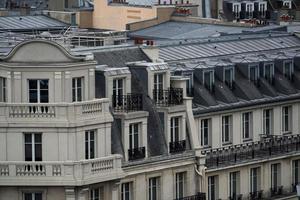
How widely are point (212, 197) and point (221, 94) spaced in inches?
218

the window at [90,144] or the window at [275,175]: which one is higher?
the window at [90,144]

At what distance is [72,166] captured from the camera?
103 metres

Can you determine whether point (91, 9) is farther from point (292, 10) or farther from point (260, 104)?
point (260, 104)

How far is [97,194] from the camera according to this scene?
105 m

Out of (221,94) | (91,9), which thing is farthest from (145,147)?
(91,9)

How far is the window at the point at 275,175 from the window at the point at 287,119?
2.71 meters

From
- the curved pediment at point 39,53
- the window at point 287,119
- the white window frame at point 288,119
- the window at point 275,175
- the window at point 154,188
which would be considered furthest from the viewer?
the window at point 287,119

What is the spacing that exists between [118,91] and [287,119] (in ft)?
51.0

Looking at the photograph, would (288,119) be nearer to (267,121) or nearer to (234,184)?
(267,121)

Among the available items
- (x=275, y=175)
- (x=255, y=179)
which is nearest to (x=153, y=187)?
(x=255, y=179)

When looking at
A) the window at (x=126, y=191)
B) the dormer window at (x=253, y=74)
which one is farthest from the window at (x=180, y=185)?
the dormer window at (x=253, y=74)

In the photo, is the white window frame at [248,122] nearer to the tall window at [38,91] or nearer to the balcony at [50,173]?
the balcony at [50,173]

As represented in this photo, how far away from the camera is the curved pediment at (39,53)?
340 feet

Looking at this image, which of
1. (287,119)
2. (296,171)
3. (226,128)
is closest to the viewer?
(226,128)
